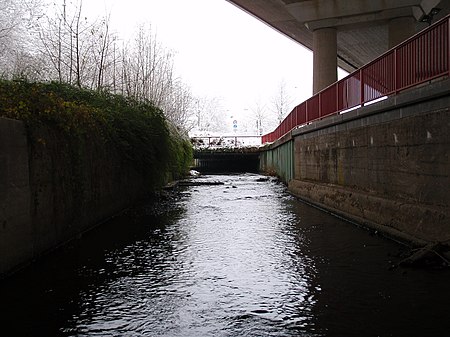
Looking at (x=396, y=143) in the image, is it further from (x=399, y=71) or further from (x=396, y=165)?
(x=399, y=71)

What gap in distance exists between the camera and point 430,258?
20.2ft

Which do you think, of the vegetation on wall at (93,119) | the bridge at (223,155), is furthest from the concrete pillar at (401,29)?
the bridge at (223,155)

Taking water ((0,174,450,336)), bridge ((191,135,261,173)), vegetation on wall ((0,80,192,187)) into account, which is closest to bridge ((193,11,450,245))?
water ((0,174,450,336))

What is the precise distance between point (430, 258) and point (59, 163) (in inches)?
224

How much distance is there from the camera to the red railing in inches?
297

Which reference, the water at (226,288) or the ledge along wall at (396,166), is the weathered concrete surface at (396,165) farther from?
the water at (226,288)

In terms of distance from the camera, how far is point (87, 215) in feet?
30.5

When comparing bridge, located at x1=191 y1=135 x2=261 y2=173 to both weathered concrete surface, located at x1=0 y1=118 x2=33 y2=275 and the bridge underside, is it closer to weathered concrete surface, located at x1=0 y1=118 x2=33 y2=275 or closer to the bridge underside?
the bridge underside

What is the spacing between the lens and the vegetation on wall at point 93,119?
22.2ft

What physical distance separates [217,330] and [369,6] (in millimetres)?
20569

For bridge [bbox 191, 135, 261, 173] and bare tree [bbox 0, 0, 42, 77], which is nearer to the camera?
bare tree [bbox 0, 0, 42, 77]

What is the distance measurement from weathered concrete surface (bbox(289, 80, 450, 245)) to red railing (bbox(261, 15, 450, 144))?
0.40 m

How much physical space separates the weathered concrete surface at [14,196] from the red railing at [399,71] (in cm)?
624

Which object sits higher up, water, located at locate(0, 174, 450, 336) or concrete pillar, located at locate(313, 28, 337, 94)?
concrete pillar, located at locate(313, 28, 337, 94)
